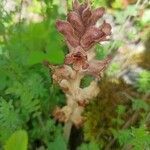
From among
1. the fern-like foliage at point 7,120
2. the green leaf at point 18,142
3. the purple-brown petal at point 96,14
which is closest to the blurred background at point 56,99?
the fern-like foliage at point 7,120

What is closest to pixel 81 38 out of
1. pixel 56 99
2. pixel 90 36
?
pixel 90 36

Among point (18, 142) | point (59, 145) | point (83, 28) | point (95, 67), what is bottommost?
point (59, 145)

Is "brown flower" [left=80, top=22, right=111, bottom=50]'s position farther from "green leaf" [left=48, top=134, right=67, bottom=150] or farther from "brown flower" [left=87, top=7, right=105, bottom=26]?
"green leaf" [left=48, top=134, right=67, bottom=150]

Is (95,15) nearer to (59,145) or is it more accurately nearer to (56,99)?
(59,145)

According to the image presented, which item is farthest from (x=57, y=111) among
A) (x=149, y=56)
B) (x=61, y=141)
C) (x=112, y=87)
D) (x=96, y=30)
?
(x=149, y=56)

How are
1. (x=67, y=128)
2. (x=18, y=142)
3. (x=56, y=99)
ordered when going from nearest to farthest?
(x=18, y=142), (x=67, y=128), (x=56, y=99)

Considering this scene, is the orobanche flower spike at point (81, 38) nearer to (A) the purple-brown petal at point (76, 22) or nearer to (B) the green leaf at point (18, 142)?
(A) the purple-brown petal at point (76, 22)

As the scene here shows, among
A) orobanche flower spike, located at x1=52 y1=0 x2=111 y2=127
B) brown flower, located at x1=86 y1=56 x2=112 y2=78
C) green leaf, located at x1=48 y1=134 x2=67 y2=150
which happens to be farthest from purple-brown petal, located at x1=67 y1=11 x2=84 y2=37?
green leaf, located at x1=48 y1=134 x2=67 y2=150

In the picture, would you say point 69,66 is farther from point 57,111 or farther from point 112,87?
point 112,87
